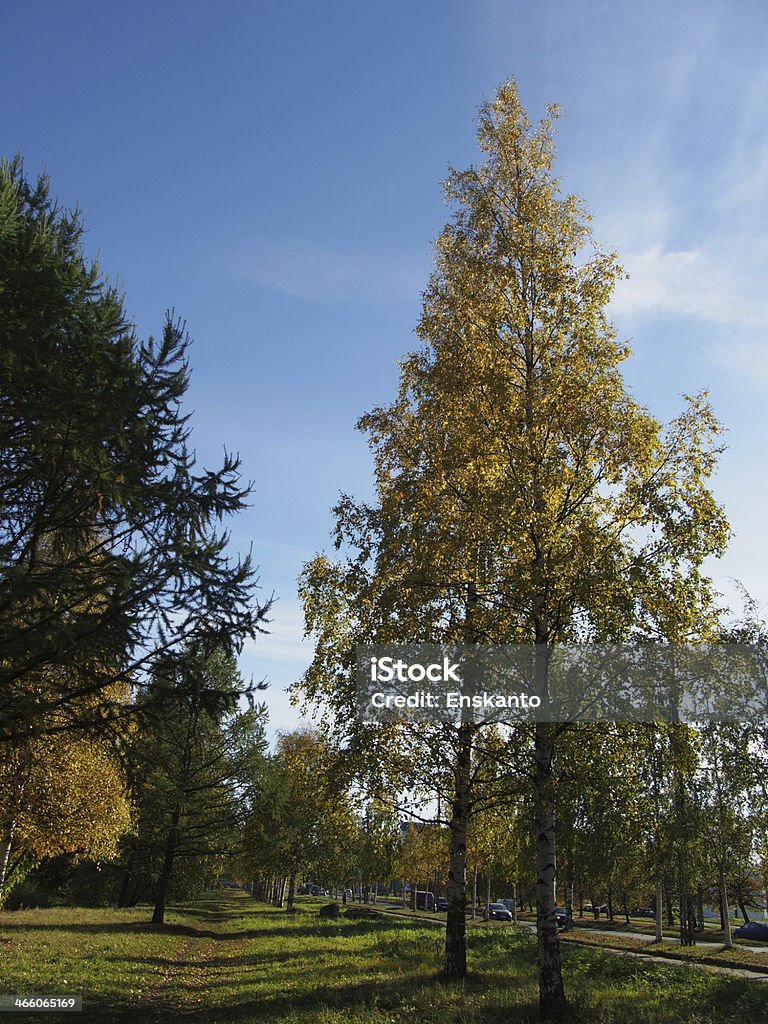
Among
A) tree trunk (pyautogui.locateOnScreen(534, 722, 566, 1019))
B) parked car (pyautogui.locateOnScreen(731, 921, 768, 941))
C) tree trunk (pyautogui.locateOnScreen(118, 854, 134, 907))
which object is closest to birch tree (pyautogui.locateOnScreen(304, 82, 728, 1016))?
tree trunk (pyautogui.locateOnScreen(534, 722, 566, 1019))

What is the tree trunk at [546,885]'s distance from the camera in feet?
34.1

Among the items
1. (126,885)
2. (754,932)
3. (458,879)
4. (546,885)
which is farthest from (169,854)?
(754,932)

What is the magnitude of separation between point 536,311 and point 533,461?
11.6 ft

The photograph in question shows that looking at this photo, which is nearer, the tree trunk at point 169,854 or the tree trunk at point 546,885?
the tree trunk at point 546,885

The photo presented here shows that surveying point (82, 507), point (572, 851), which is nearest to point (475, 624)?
point (572, 851)

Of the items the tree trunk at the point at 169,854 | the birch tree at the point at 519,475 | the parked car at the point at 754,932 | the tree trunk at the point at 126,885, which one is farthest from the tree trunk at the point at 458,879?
the parked car at the point at 754,932

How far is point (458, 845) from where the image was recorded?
14562 millimetres
